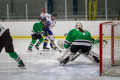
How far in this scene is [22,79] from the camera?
2.78 meters

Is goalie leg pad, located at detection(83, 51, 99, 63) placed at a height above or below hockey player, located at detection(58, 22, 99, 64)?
below

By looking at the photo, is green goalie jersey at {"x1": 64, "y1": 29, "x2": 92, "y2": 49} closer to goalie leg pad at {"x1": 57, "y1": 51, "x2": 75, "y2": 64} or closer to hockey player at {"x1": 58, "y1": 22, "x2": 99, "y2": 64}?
hockey player at {"x1": 58, "y1": 22, "x2": 99, "y2": 64}

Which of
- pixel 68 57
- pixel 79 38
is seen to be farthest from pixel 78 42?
pixel 68 57

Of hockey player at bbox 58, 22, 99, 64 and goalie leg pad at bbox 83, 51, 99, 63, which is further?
goalie leg pad at bbox 83, 51, 99, 63

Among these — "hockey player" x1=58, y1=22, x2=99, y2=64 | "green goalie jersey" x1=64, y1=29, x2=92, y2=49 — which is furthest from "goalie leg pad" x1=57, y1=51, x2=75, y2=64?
"green goalie jersey" x1=64, y1=29, x2=92, y2=49

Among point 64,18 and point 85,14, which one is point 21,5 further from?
point 85,14

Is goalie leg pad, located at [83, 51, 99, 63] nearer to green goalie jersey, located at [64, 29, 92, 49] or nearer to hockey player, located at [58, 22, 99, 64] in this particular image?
hockey player, located at [58, 22, 99, 64]

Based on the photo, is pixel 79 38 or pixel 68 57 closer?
pixel 79 38

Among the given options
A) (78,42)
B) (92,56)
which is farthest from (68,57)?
(92,56)

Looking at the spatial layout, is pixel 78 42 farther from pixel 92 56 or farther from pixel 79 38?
pixel 92 56

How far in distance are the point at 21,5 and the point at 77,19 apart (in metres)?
2.80

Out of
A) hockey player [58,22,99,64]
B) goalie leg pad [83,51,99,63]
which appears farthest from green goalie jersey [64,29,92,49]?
goalie leg pad [83,51,99,63]

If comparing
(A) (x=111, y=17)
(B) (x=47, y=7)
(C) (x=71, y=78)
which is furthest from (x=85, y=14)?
(C) (x=71, y=78)

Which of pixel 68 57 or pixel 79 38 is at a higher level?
pixel 79 38
